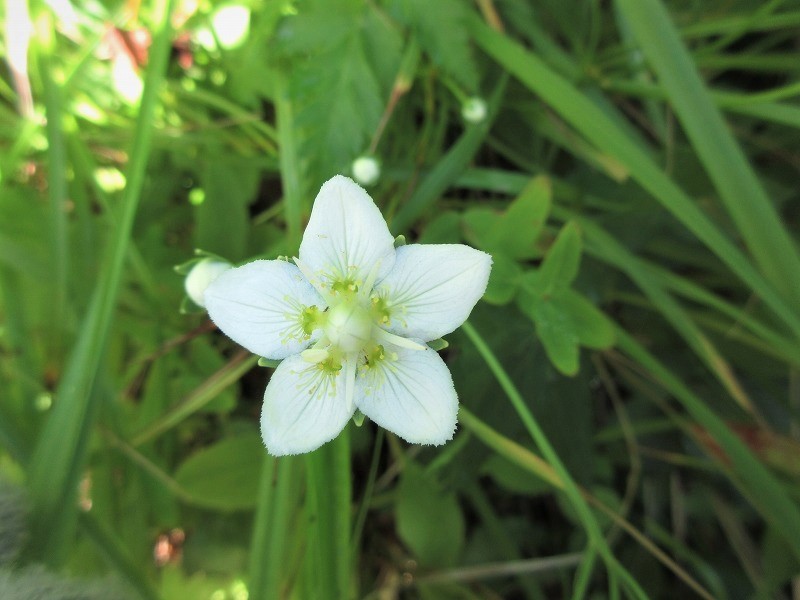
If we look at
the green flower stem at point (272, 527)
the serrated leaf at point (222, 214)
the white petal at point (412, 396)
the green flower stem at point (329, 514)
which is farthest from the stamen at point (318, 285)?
the serrated leaf at point (222, 214)

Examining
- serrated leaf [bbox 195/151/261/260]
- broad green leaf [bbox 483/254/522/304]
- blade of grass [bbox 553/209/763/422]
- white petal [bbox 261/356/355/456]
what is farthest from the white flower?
blade of grass [bbox 553/209/763/422]

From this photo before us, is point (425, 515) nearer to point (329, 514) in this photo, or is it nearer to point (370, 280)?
point (329, 514)

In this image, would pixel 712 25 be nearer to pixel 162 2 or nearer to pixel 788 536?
pixel 788 536

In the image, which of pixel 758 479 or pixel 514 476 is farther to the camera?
pixel 514 476

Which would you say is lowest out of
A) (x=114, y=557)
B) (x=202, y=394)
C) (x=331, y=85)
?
(x=114, y=557)

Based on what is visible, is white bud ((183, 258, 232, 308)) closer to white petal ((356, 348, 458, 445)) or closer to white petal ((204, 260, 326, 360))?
white petal ((204, 260, 326, 360))

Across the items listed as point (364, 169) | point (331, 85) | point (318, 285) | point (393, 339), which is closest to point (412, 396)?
point (393, 339)
